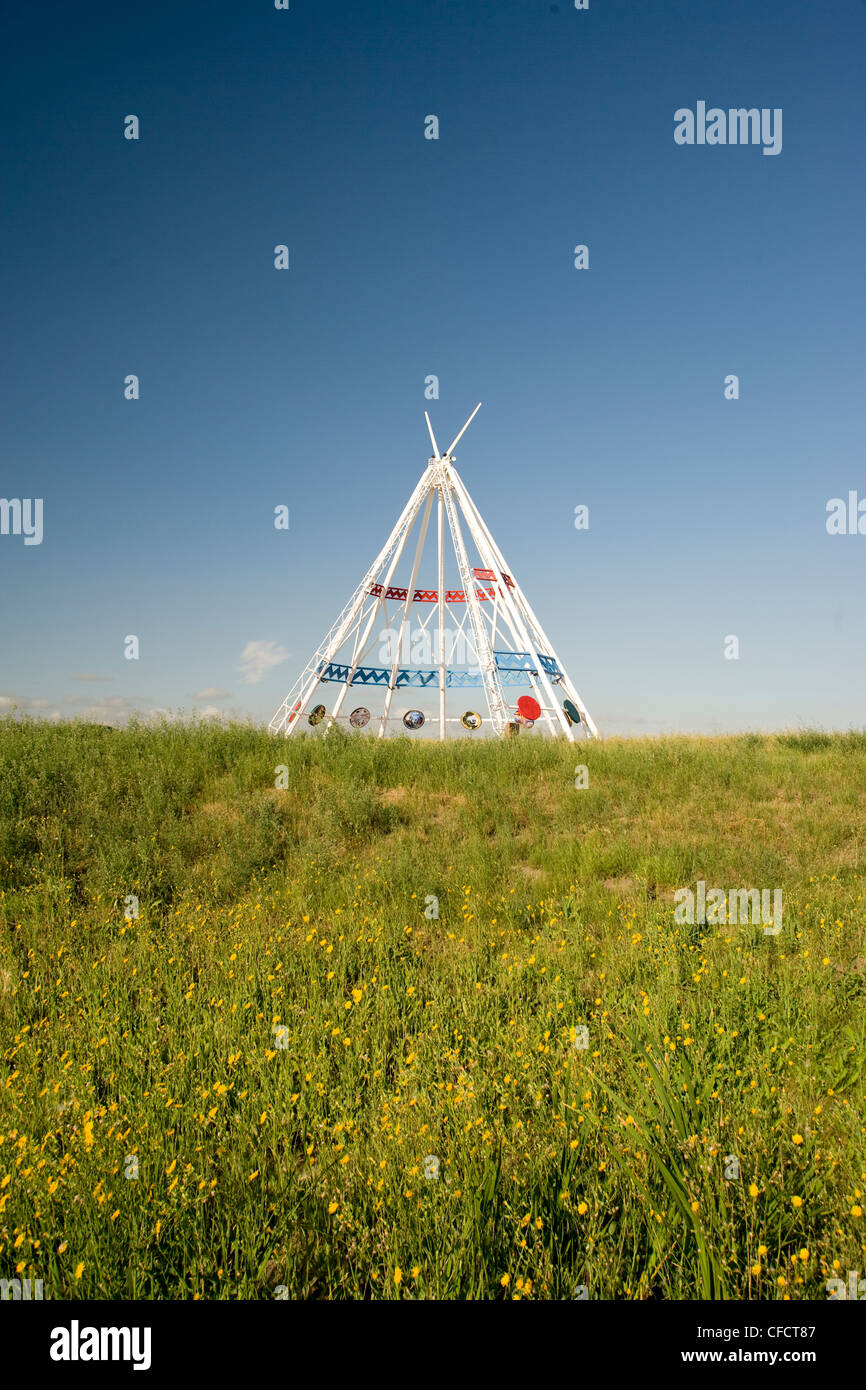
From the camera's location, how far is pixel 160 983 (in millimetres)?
5820

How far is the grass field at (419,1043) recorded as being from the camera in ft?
9.50

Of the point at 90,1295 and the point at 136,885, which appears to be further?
the point at 136,885

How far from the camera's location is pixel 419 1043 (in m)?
4.75

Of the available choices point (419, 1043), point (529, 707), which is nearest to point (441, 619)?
point (529, 707)

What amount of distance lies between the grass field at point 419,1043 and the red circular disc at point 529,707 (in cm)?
1241

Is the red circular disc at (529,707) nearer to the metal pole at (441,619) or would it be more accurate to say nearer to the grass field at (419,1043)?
the metal pole at (441,619)

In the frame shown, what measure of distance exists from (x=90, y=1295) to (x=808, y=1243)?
10.7 ft

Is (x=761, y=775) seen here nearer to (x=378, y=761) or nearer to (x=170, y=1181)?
(x=378, y=761)

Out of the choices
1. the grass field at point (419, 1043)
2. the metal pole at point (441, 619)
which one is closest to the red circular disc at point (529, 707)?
the metal pole at point (441, 619)

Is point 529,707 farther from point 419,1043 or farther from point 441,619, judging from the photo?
point 419,1043

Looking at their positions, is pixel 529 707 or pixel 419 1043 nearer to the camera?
pixel 419 1043

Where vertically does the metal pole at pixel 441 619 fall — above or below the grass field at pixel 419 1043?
above

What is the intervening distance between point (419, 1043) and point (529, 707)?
19040 mm
